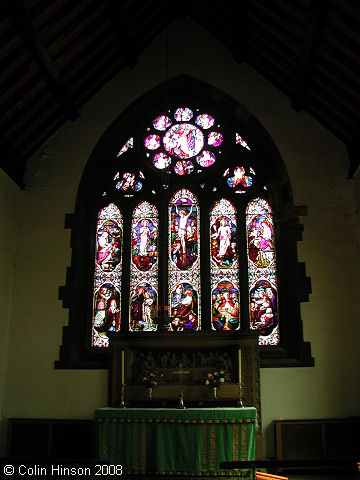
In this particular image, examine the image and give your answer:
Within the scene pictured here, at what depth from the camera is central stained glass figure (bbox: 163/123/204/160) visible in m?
9.05

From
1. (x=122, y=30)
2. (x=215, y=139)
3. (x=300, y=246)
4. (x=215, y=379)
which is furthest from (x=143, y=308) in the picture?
(x=122, y=30)

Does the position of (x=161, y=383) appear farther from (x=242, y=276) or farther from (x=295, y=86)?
(x=295, y=86)

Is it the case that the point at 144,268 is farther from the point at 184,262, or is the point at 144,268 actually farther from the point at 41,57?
the point at 41,57

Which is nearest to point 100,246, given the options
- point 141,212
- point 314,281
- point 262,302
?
point 141,212

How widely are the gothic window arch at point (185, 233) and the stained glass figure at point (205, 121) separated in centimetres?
2

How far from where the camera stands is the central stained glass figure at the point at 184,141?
9047 mm

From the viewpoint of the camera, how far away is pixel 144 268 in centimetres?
848

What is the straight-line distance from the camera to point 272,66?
8.32m

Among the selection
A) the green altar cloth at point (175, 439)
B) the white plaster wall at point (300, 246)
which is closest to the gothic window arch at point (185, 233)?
the white plaster wall at point (300, 246)

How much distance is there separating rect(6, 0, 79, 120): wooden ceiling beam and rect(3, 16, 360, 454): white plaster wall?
63 centimetres

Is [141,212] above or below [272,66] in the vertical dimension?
below

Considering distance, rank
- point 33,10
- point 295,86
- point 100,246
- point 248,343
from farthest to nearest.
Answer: point 100,246, point 295,86, point 248,343, point 33,10

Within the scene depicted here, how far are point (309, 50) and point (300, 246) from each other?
2.73 meters

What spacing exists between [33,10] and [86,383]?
4919 mm
